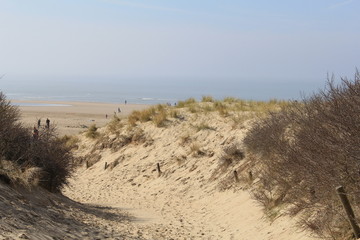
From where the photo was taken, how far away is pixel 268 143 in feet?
49.3

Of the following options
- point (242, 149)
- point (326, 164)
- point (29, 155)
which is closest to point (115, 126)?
point (242, 149)

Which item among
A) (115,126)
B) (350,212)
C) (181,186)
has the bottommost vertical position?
(181,186)

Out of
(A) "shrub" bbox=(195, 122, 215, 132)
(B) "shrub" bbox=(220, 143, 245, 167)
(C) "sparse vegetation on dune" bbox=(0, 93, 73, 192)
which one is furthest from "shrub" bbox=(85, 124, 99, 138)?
(C) "sparse vegetation on dune" bbox=(0, 93, 73, 192)

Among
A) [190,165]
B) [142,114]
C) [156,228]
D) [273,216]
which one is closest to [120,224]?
[156,228]

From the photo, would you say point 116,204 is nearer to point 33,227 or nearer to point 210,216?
point 210,216

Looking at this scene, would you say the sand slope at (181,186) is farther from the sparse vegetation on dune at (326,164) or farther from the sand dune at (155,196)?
the sparse vegetation on dune at (326,164)

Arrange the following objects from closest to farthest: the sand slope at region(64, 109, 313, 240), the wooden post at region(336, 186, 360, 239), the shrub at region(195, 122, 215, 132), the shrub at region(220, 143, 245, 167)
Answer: the wooden post at region(336, 186, 360, 239) → the sand slope at region(64, 109, 313, 240) → the shrub at region(220, 143, 245, 167) → the shrub at region(195, 122, 215, 132)

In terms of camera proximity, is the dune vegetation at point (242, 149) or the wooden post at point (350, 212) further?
the dune vegetation at point (242, 149)

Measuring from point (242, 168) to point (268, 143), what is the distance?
2.30 meters

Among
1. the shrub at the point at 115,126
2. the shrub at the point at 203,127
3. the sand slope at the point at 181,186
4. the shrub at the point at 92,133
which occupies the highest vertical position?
the shrub at the point at 203,127

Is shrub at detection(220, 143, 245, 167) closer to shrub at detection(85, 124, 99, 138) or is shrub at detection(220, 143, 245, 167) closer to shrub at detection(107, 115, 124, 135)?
shrub at detection(107, 115, 124, 135)

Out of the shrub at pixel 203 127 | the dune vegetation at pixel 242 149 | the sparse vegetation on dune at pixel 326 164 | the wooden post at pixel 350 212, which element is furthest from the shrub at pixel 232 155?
the wooden post at pixel 350 212

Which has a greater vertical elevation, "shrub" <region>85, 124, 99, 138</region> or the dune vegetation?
the dune vegetation

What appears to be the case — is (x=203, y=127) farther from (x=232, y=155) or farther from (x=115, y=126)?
(x=115, y=126)
